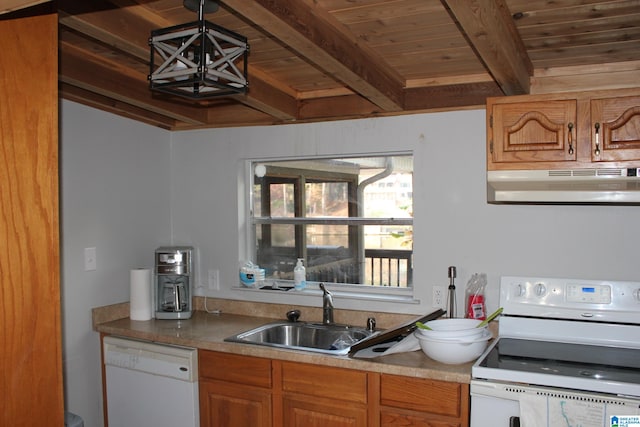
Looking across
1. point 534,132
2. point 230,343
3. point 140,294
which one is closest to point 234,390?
point 230,343

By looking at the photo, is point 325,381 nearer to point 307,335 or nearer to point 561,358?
point 307,335

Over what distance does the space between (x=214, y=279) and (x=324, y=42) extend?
1999mm

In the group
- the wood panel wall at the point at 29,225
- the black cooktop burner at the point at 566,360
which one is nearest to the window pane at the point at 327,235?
the black cooktop burner at the point at 566,360

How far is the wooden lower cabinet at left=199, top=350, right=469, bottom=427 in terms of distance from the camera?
2.34 m

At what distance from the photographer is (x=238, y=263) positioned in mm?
3496

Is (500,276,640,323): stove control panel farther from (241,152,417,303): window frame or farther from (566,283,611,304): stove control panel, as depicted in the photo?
(241,152,417,303): window frame

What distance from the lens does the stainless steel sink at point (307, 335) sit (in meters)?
2.97

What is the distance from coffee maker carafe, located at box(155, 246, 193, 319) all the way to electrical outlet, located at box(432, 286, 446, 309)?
4.78 ft

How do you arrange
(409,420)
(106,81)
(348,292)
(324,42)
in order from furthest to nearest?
(348,292)
(106,81)
(409,420)
(324,42)

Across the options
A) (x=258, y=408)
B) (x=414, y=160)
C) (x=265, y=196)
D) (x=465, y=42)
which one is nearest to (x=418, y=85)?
(x=414, y=160)

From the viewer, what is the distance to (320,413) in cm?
259

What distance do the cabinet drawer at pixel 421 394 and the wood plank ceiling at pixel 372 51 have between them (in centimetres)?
129

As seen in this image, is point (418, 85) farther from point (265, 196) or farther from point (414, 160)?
point (265, 196)

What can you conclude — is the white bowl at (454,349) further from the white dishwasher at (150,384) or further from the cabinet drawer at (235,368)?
the white dishwasher at (150,384)
